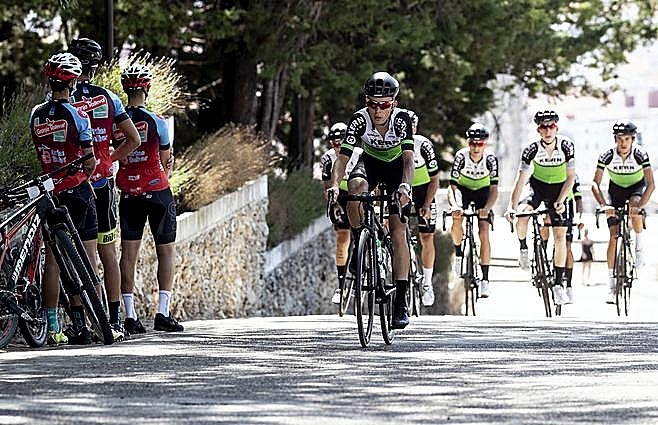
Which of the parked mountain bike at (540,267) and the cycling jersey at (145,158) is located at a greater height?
the cycling jersey at (145,158)

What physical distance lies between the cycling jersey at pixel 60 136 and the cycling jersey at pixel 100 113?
0.43 meters

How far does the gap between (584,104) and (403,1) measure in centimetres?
10818

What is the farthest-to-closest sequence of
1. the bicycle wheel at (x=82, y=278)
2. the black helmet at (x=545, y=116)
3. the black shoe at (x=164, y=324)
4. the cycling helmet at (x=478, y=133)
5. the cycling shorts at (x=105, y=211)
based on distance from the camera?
the cycling helmet at (x=478, y=133)
the black helmet at (x=545, y=116)
the black shoe at (x=164, y=324)
the cycling shorts at (x=105, y=211)
the bicycle wheel at (x=82, y=278)

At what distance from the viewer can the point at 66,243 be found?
38.1 feet

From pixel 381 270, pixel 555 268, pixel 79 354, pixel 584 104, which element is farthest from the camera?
pixel 584 104

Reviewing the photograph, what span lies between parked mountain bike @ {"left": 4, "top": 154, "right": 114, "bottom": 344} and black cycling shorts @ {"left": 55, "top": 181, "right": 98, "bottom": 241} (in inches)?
8.3

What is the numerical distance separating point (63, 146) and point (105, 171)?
0.76 m

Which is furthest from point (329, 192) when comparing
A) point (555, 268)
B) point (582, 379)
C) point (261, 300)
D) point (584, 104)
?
point (584, 104)

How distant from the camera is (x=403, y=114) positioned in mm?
12547

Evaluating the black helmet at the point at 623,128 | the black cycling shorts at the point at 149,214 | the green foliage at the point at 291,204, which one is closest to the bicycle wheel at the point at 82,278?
the black cycling shorts at the point at 149,214

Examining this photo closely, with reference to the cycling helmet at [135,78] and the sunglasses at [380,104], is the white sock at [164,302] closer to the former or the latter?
the cycling helmet at [135,78]

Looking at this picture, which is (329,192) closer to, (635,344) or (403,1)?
(635,344)

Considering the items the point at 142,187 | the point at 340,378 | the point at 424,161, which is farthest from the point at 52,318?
the point at 424,161

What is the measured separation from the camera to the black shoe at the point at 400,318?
12.4m
